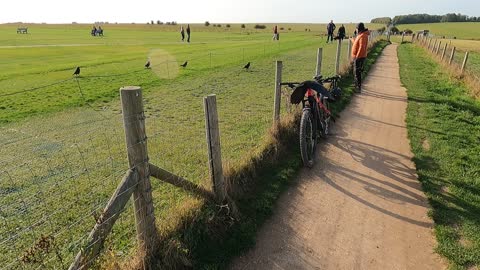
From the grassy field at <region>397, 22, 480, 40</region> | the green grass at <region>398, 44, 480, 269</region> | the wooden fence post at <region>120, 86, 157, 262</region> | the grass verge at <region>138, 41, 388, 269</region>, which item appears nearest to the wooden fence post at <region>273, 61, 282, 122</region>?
the grass verge at <region>138, 41, 388, 269</region>

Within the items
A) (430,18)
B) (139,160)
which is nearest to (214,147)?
(139,160)

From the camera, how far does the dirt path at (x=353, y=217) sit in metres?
4.20

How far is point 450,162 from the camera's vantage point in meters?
6.79

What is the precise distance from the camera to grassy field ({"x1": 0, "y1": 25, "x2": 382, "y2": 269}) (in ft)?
14.7

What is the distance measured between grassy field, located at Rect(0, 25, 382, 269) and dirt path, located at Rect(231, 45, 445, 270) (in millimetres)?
1078

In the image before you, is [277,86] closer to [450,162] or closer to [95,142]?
[450,162]

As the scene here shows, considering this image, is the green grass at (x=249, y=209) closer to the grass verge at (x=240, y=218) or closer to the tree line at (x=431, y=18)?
the grass verge at (x=240, y=218)

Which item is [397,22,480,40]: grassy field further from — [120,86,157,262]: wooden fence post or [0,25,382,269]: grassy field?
[120,86,157,262]: wooden fence post

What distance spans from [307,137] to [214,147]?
2.49 m

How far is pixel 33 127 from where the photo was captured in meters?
9.88

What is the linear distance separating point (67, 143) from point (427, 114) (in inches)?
368

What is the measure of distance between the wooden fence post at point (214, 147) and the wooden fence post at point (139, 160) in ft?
3.50

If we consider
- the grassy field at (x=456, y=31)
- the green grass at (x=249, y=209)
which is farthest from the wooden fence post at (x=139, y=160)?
the grassy field at (x=456, y=31)

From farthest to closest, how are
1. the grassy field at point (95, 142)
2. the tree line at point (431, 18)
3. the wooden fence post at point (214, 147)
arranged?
the tree line at point (431, 18)
the grassy field at point (95, 142)
the wooden fence post at point (214, 147)
